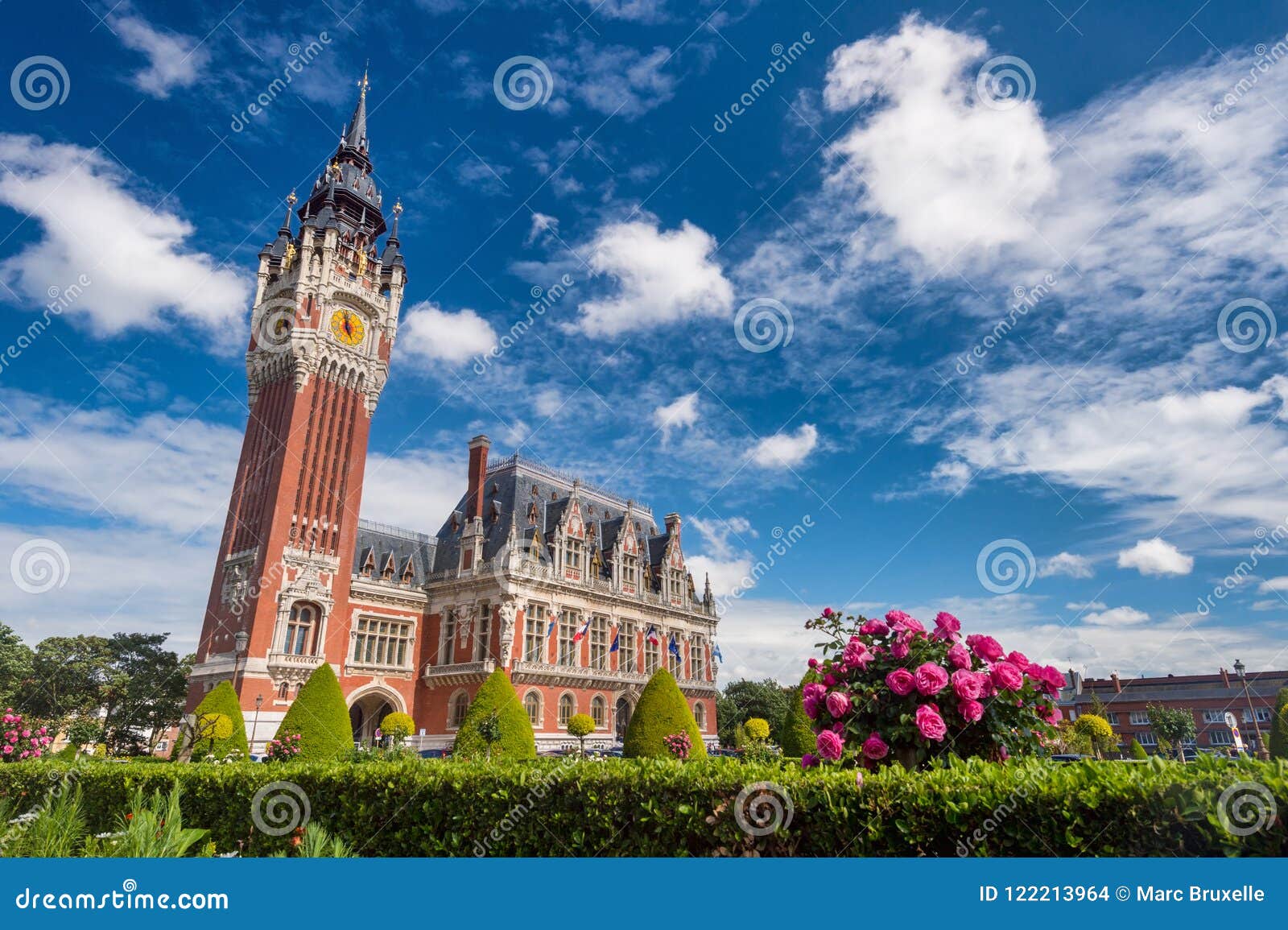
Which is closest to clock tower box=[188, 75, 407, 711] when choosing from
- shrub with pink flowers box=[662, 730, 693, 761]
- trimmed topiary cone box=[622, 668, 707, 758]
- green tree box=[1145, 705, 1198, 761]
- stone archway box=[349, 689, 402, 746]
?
stone archway box=[349, 689, 402, 746]

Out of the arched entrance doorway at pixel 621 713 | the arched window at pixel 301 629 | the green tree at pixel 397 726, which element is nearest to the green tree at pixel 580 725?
the green tree at pixel 397 726

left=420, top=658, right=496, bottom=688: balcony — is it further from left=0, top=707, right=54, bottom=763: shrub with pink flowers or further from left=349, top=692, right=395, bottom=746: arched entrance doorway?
left=0, top=707, right=54, bottom=763: shrub with pink flowers

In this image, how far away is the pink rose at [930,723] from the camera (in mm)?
7156

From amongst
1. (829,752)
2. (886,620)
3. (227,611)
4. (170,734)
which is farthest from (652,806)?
(170,734)

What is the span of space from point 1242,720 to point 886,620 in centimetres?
7812

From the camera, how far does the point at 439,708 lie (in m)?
40.0

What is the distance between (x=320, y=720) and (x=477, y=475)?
2369cm

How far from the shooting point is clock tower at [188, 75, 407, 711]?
115ft

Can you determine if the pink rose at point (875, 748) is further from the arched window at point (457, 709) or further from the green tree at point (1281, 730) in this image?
the arched window at point (457, 709)

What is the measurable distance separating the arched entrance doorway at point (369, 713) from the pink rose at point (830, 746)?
3743 cm

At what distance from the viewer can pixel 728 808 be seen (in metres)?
6.93

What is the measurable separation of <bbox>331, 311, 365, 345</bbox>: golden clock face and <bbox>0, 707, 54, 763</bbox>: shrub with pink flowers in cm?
2732

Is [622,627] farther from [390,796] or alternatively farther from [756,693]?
[390,796]

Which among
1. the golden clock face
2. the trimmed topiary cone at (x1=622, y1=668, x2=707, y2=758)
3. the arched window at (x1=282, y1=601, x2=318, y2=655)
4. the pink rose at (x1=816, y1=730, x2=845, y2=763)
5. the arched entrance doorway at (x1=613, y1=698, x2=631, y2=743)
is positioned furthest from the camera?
the arched entrance doorway at (x1=613, y1=698, x2=631, y2=743)
